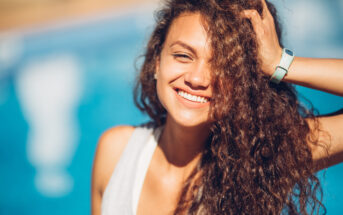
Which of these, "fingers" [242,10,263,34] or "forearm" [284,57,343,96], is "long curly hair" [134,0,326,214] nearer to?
"fingers" [242,10,263,34]

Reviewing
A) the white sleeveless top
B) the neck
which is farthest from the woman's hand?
the white sleeveless top

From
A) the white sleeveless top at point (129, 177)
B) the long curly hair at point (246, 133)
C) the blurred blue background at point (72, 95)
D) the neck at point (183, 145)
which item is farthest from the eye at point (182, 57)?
the blurred blue background at point (72, 95)

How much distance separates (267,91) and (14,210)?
4.18 meters

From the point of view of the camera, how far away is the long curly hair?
4.81 feet

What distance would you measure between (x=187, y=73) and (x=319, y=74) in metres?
0.77

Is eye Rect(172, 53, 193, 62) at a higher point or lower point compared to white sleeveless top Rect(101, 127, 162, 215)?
higher

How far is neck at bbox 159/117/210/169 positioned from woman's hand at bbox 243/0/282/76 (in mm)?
612

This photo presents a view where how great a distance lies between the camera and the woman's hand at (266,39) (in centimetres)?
143

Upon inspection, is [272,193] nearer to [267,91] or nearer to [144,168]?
[267,91]

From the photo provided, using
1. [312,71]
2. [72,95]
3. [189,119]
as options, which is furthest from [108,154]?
[72,95]

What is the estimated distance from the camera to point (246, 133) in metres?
1.59

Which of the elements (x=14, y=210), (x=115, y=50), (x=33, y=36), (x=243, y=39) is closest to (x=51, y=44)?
(x=33, y=36)

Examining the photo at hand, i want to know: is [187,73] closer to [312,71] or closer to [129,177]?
[312,71]

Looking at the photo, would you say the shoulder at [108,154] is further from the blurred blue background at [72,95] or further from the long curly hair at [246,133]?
the blurred blue background at [72,95]
